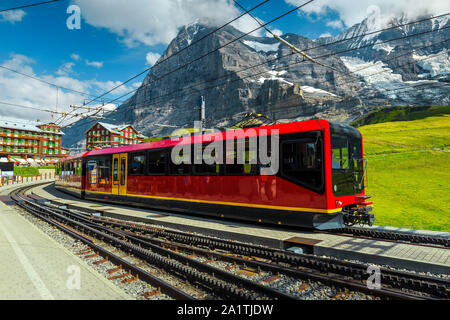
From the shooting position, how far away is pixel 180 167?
12867 mm

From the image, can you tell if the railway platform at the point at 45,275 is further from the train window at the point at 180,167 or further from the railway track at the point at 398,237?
the railway track at the point at 398,237

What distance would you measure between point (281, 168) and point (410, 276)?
4.82 m

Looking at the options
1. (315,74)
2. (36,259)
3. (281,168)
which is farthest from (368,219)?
(315,74)

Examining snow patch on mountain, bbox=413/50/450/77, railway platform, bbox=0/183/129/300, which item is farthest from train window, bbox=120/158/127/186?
snow patch on mountain, bbox=413/50/450/77

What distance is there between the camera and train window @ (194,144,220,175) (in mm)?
11325

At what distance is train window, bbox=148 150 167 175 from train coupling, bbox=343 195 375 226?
8.61 metres

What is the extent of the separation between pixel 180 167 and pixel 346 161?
23.7 feet

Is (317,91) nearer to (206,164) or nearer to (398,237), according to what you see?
(206,164)

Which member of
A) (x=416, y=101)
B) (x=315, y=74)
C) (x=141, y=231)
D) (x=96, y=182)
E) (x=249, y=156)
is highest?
(x=315, y=74)

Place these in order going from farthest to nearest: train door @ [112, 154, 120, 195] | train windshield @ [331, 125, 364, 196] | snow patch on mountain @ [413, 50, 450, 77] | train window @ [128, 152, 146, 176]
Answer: snow patch on mountain @ [413, 50, 450, 77]
train door @ [112, 154, 120, 195]
train window @ [128, 152, 146, 176]
train windshield @ [331, 125, 364, 196]

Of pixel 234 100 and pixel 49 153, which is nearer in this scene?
pixel 49 153

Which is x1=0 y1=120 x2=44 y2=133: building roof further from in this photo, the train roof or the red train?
the red train
